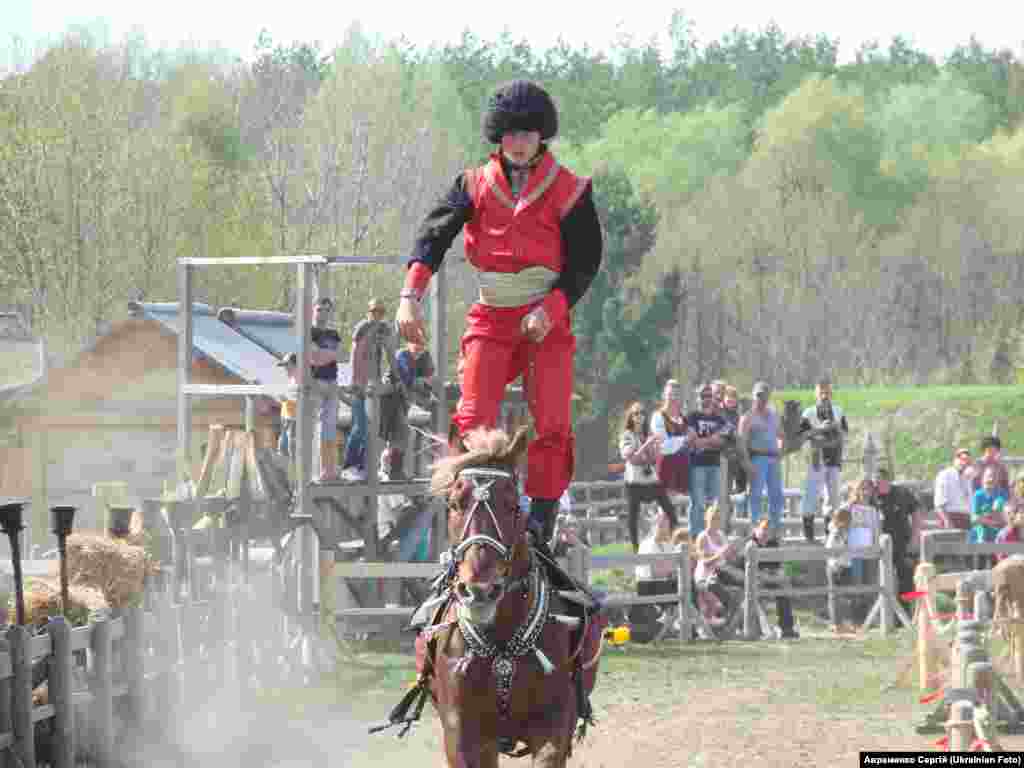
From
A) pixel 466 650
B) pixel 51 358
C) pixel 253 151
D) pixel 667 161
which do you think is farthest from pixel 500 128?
pixel 667 161

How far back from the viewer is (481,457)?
7680 mm

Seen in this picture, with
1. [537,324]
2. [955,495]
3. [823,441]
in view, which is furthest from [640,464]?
[537,324]

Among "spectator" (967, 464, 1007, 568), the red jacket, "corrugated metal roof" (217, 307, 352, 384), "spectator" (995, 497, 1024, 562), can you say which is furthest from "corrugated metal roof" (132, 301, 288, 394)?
the red jacket

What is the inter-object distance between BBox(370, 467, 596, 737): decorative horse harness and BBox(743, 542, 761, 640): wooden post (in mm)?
13308

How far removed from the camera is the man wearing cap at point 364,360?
19375 millimetres

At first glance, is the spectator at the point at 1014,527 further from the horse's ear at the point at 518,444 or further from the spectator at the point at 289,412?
the horse's ear at the point at 518,444

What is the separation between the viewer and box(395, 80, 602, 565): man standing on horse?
8328 mm

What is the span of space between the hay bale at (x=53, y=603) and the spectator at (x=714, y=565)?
953 cm

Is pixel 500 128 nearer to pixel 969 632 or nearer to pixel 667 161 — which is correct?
pixel 969 632

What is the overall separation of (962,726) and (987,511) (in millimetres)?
14537

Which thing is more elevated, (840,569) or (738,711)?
(840,569)

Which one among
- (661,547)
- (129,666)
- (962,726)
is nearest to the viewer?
Answer: (962,726)

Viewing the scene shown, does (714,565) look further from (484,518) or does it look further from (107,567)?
(484,518)

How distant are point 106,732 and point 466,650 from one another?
16.8ft
